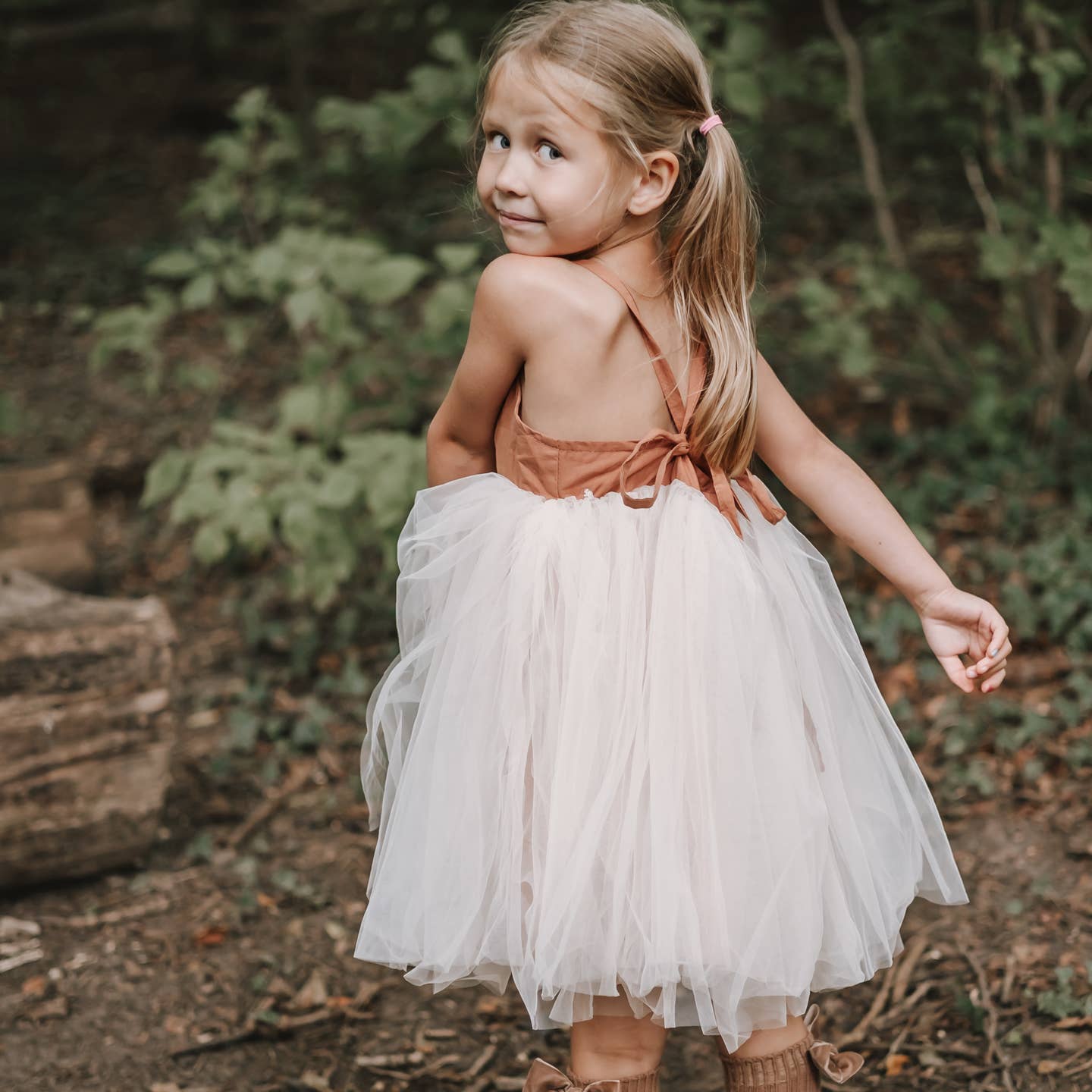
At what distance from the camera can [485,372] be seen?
1791 mm

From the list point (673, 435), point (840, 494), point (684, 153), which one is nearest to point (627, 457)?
point (673, 435)

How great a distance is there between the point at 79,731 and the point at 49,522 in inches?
59.2

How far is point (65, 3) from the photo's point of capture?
8.69m

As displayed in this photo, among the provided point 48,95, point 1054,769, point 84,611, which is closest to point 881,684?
point 1054,769

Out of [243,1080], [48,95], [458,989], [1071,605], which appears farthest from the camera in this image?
[48,95]

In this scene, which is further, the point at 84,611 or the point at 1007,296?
the point at 1007,296

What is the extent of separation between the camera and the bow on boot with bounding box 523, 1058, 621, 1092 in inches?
72.1

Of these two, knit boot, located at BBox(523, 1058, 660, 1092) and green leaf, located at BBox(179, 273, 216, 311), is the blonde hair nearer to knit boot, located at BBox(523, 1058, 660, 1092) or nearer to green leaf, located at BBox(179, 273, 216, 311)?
knit boot, located at BBox(523, 1058, 660, 1092)

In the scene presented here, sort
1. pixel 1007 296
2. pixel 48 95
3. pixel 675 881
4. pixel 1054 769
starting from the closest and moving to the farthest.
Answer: pixel 675 881, pixel 1054 769, pixel 1007 296, pixel 48 95

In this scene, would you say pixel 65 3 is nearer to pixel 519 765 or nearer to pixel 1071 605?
pixel 1071 605

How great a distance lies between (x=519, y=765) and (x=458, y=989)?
1.15 meters

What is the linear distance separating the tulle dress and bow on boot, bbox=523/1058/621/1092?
0.22ft

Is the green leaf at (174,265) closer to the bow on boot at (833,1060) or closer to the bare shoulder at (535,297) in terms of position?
the bare shoulder at (535,297)

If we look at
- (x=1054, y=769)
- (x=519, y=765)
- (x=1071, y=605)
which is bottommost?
(x=1054, y=769)
